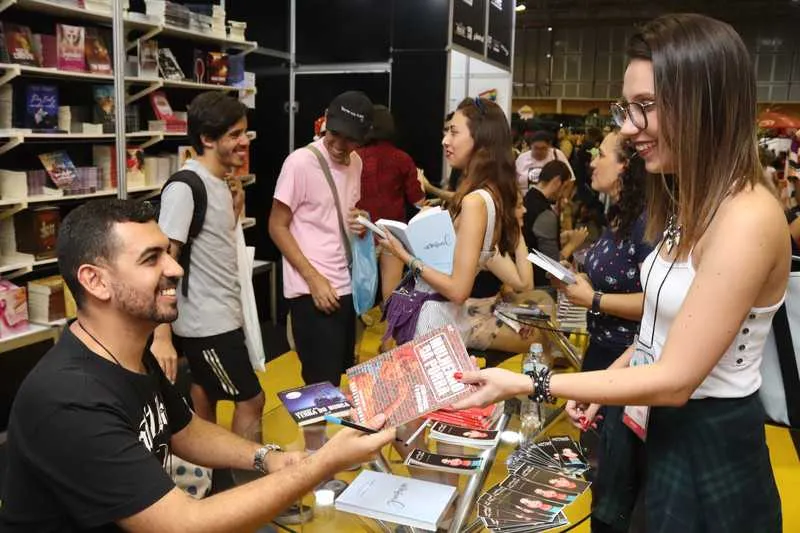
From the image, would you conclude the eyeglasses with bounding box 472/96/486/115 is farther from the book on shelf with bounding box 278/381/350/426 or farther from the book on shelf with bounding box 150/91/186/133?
the book on shelf with bounding box 150/91/186/133

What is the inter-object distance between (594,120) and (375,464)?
16215 mm

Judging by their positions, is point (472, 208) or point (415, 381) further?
point (472, 208)

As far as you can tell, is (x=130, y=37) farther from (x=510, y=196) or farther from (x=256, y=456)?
(x=256, y=456)

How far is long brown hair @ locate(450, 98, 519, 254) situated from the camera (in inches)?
104

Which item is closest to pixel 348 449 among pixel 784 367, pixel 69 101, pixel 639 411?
pixel 639 411

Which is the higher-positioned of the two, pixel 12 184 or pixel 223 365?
pixel 12 184

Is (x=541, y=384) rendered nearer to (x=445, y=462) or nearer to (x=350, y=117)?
(x=445, y=462)

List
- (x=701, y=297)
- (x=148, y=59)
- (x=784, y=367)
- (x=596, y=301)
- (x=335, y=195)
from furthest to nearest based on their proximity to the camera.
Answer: (x=148, y=59)
(x=335, y=195)
(x=596, y=301)
(x=784, y=367)
(x=701, y=297)

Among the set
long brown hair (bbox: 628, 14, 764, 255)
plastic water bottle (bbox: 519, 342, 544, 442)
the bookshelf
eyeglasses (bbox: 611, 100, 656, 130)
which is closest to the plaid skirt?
long brown hair (bbox: 628, 14, 764, 255)

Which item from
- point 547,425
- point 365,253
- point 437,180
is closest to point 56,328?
point 365,253

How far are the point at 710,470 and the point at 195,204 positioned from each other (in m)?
1.86

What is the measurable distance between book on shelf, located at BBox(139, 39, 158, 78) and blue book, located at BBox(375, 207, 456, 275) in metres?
2.38

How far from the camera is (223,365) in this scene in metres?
2.66

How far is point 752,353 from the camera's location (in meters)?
1.33
